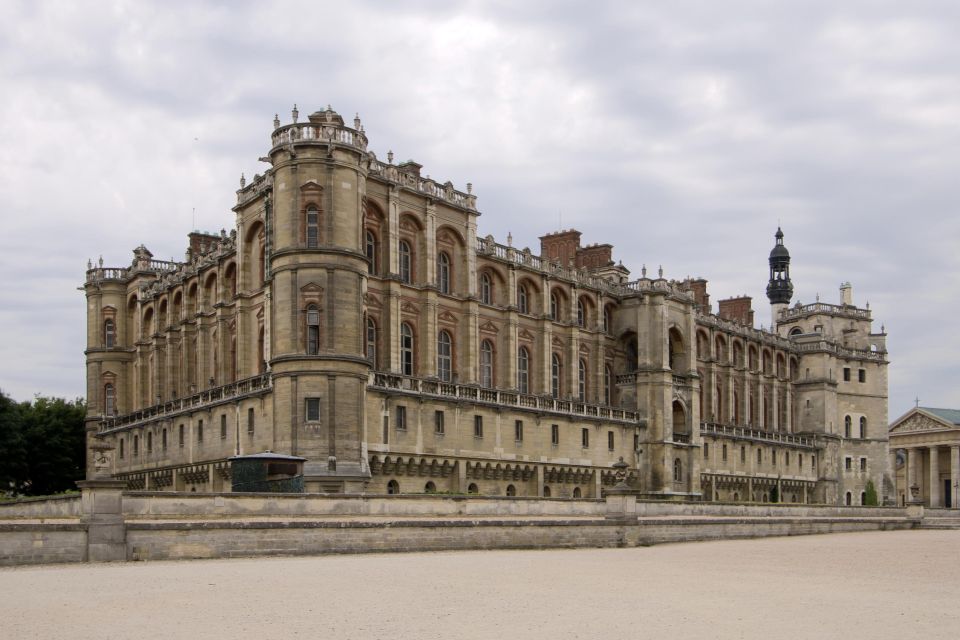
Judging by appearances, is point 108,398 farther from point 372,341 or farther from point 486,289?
point 372,341

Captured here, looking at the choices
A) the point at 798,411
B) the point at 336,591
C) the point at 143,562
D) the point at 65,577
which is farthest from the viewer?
the point at 798,411

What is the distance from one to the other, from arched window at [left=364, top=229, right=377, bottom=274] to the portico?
8617 centimetres

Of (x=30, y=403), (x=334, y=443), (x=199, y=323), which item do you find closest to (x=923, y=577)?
(x=334, y=443)

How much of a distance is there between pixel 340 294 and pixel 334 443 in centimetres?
705

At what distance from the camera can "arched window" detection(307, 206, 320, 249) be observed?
52312mm

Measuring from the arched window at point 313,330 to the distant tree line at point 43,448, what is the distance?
88.5 ft

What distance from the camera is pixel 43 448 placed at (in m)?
74.7

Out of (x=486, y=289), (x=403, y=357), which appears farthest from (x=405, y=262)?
(x=486, y=289)

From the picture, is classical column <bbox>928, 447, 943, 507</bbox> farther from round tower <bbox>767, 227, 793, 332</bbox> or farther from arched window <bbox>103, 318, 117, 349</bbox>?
arched window <bbox>103, 318, 117, 349</bbox>

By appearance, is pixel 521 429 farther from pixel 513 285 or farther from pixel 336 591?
pixel 336 591

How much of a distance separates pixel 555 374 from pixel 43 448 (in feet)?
115

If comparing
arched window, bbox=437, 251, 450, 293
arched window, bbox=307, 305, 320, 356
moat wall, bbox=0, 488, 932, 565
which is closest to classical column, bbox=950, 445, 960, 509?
moat wall, bbox=0, 488, 932, 565

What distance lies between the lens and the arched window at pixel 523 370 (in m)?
68.8

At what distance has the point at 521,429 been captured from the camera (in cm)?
6350
